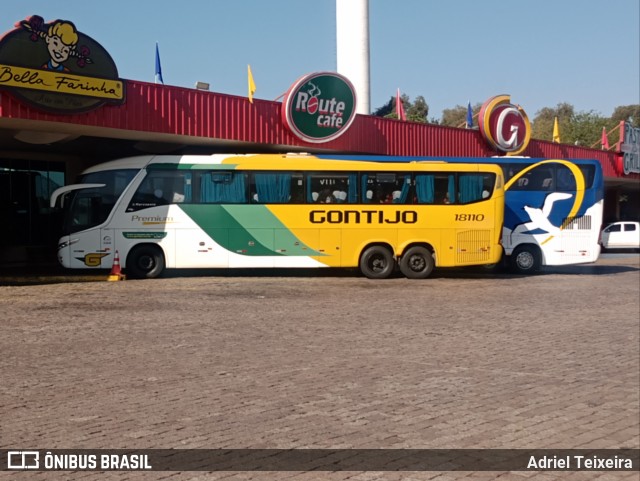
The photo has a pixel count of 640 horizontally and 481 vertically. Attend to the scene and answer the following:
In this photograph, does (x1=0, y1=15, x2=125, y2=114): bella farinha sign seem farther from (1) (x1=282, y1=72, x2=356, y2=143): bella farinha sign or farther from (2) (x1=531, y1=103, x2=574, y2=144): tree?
(2) (x1=531, y1=103, x2=574, y2=144): tree

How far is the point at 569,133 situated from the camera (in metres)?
73.1

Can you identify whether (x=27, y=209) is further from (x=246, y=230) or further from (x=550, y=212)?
(x=550, y=212)

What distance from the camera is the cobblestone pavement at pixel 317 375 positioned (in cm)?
574

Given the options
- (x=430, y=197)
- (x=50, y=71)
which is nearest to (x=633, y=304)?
(x=430, y=197)

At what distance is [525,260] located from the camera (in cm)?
2359

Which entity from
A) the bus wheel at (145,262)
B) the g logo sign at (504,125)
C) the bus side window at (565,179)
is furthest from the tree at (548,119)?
the bus wheel at (145,262)

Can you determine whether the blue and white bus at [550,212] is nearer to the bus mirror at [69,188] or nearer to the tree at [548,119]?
the bus mirror at [69,188]

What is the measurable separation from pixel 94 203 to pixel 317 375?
540 inches

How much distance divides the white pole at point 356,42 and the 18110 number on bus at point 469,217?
12732 mm

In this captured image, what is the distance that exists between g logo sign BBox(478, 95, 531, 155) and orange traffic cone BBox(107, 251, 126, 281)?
665 inches

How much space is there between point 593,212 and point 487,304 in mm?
10275

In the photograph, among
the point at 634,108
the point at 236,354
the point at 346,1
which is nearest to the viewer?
the point at 236,354

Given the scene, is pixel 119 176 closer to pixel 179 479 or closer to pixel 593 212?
pixel 593 212

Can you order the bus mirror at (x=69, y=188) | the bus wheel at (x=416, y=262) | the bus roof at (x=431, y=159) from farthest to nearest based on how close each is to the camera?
1. the bus roof at (x=431, y=159)
2. the bus wheel at (x=416, y=262)
3. the bus mirror at (x=69, y=188)
